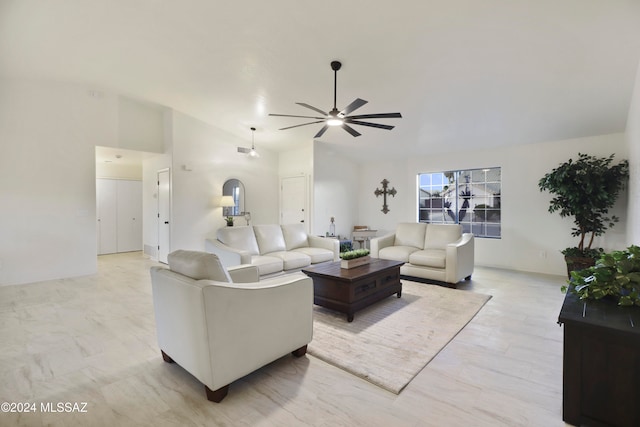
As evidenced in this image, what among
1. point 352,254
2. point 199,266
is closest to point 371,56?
point 352,254

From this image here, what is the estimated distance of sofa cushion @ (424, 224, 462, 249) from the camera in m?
4.93

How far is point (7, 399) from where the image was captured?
1877 millimetres

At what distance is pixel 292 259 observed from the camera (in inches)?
180

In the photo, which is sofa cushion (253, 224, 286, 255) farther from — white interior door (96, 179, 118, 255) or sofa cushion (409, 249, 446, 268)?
white interior door (96, 179, 118, 255)

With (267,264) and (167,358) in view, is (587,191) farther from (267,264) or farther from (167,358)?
(167,358)

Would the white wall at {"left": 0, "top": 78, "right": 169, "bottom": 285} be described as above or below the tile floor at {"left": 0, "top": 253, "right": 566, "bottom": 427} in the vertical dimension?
above

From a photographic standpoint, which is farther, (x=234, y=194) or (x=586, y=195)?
(x=234, y=194)

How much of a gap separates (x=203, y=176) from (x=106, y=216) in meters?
3.38

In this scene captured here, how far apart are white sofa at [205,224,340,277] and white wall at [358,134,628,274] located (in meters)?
3.19

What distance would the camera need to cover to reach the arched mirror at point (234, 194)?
661 centimetres

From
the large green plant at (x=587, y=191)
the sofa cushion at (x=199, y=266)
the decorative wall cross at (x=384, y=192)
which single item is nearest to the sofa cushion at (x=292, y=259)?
the sofa cushion at (x=199, y=266)

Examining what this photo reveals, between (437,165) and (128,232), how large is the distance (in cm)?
796

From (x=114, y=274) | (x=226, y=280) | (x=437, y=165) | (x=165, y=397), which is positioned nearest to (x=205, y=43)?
(x=226, y=280)

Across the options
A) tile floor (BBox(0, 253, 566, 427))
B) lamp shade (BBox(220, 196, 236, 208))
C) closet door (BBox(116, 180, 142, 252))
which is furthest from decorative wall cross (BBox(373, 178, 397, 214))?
closet door (BBox(116, 180, 142, 252))
